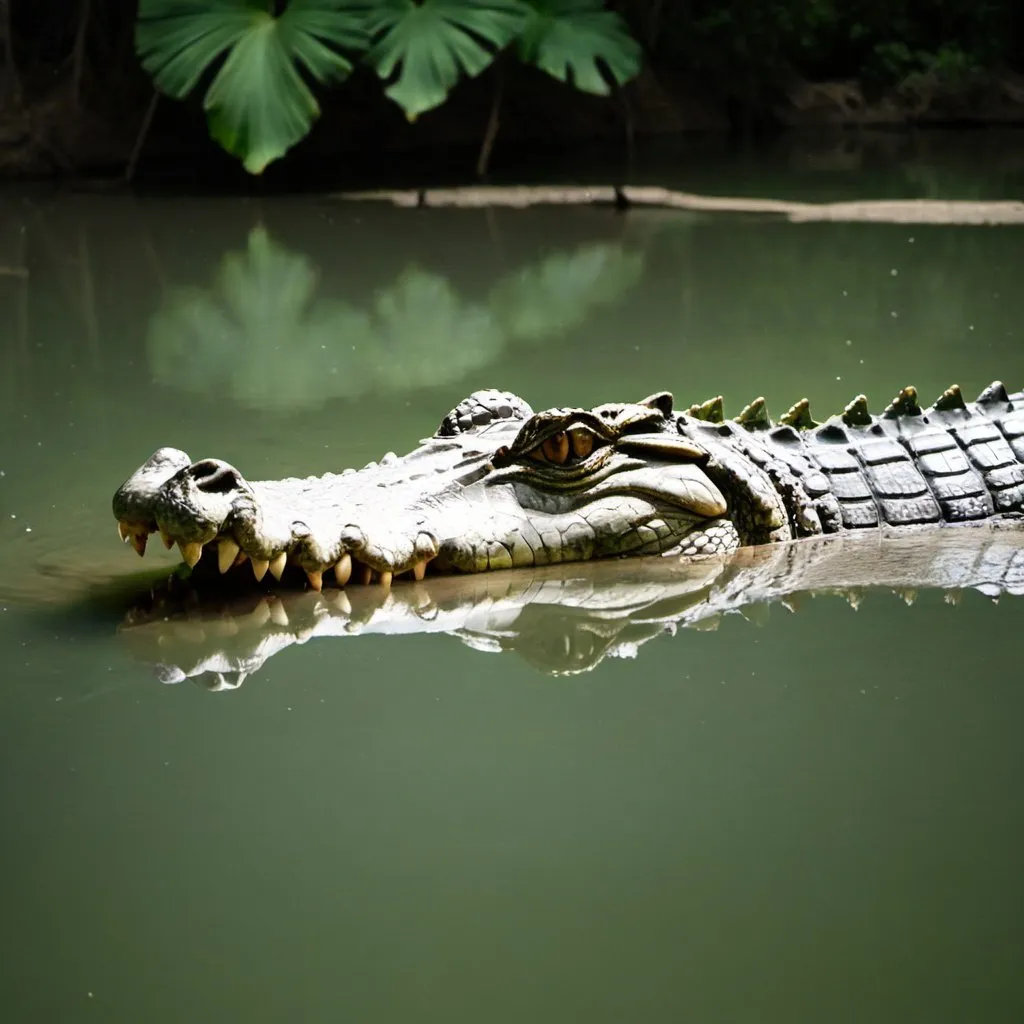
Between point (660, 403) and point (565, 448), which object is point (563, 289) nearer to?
point (660, 403)

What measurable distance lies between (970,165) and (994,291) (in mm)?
6853

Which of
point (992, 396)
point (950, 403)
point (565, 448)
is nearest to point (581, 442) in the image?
point (565, 448)

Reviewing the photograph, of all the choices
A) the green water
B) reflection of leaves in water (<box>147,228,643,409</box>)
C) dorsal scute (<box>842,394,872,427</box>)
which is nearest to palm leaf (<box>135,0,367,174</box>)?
reflection of leaves in water (<box>147,228,643,409</box>)

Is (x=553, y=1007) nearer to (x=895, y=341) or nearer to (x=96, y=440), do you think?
(x=96, y=440)

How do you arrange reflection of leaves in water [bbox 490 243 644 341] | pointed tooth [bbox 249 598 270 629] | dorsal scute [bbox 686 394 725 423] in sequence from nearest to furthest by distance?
pointed tooth [bbox 249 598 270 629]
dorsal scute [bbox 686 394 725 423]
reflection of leaves in water [bbox 490 243 644 341]

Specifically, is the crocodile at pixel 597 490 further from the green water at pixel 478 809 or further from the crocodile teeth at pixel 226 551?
the green water at pixel 478 809

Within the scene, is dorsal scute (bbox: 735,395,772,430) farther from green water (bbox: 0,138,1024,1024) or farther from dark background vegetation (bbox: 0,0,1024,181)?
dark background vegetation (bbox: 0,0,1024,181)

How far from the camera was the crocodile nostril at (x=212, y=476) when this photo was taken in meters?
4.29

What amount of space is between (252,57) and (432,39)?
183cm

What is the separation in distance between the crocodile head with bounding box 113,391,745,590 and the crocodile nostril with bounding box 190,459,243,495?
0.24 meters

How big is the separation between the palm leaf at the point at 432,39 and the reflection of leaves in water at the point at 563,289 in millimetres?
3380

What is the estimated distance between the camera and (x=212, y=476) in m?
4.30

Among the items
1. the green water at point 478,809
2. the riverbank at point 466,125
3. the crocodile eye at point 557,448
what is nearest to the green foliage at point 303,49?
the riverbank at point 466,125

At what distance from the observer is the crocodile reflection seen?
447cm
